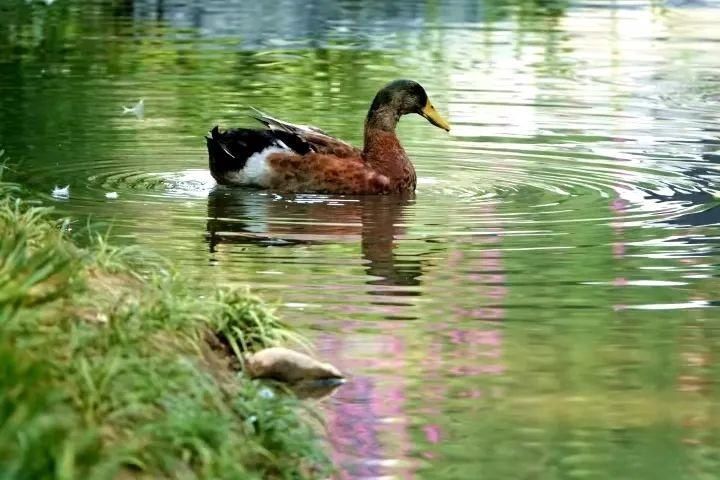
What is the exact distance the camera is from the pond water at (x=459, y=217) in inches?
272

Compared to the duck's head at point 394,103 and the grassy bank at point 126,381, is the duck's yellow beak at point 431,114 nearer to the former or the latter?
the duck's head at point 394,103

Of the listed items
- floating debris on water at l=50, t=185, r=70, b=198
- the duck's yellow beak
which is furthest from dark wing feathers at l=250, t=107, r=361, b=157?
floating debris on water at l=50, t=185, r=70, b=198

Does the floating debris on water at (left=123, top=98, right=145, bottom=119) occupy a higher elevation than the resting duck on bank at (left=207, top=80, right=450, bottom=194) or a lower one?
lower

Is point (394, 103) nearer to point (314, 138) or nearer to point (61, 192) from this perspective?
point (314, 138)

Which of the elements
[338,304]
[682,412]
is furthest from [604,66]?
[682,412]

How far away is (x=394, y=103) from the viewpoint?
13.2m

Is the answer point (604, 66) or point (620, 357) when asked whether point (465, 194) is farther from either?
point (604, 66)

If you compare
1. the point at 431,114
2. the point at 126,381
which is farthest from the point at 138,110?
the point at 126,381

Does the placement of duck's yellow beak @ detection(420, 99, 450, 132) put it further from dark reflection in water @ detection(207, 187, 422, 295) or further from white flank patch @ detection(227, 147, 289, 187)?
white flank patch @ detection(227, 147, 289, 187)

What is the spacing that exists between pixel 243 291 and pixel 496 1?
22.6 meters

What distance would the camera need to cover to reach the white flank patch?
12.6 metres

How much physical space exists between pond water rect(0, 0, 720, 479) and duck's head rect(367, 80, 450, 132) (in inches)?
19.6

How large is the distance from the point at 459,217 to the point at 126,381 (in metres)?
5.85

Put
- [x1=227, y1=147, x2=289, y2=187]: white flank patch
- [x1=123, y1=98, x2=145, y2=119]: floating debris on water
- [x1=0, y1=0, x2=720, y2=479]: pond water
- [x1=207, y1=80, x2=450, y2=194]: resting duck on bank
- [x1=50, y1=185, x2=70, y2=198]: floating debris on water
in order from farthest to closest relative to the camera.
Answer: [x1=123, y1=98, x2=145, y2=119]: floating debris on water, [x1=227, y1=147, x2=289, y2=187]: white flank patch, [x1=207, y1=80, x2=450, y2=194]: resting duck on bank, [x1=50, y1=185, x2=70, y2=198]: floating debris on water, [x1=0, y1=0, x2=720, y2=479]: pond water
